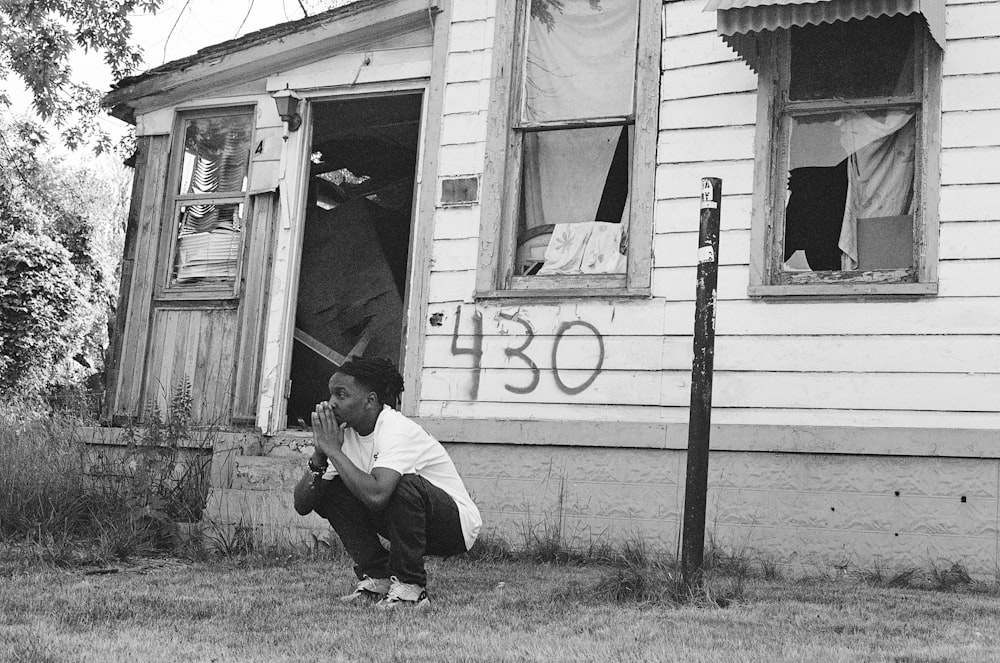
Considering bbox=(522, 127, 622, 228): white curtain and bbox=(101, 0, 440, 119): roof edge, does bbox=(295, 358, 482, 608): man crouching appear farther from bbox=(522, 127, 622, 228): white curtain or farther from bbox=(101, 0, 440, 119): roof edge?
bbox=(101, 0, 440, 119): roof edge

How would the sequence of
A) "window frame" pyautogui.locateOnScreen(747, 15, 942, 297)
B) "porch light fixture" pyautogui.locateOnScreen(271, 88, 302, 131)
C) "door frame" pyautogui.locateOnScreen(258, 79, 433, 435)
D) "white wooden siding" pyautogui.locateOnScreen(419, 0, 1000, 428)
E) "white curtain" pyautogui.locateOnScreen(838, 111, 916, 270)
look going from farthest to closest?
"porch light fixture" pyautogui.locateOnScreen(271, 88, 302, 131) → "door frame" pyautogui.locateOnScreen(258, 79, 433, 435) → "white curtain" pyautogui.locateOnScreen(838, 111, 916, 270) → "window frame" pyautogui.locateOnScreen(747, 15, 942, 297) → "white wooden siding" pyautogui.locateOnScreen(419, 0, 1000, 428)

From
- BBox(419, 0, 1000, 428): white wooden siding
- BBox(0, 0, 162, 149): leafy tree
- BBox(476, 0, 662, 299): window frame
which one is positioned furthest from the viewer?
BBox(0, 0, 162, 149): leafy tree

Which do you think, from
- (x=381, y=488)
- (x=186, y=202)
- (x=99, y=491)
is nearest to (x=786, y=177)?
(x=381, y=488)

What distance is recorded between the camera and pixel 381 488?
15.3 ft

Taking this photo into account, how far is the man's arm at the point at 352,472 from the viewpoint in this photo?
464 centimetres

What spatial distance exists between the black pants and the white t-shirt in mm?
52

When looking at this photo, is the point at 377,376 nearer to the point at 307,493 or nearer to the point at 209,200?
the point at 307,493

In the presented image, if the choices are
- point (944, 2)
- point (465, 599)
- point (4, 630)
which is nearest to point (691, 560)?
point (465, 599)

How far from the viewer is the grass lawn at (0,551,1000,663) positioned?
3.87 meters

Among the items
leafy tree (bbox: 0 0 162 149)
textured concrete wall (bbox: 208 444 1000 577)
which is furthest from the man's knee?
leafy tree (bbox: 0 0 162 149)

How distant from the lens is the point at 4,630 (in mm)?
4168

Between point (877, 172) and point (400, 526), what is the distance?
12.5 ft

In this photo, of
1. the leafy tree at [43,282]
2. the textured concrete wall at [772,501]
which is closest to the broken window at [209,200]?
the textured concrete wall at [772,501]

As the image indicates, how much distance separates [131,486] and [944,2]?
5.80 m
